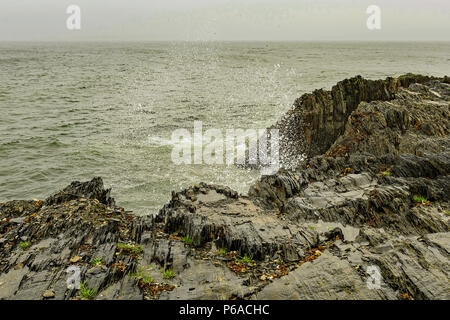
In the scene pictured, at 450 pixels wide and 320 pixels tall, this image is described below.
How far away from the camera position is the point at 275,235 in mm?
9422

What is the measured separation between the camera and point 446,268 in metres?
6.97

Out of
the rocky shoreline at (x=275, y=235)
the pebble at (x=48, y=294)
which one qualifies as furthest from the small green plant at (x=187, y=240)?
the pebble at (x=48, y=294)

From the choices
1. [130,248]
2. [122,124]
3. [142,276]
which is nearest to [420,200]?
[142,276]

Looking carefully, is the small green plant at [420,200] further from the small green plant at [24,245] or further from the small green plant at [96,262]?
the small green plant at [24,245]

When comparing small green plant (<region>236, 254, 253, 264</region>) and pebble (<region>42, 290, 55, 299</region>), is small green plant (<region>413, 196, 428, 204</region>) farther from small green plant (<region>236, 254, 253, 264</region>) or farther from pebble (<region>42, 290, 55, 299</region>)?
pebble (<region>42, 290, 55, 299</region>)

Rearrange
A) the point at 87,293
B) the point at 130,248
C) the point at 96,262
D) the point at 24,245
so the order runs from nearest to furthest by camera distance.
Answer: the point at 87,293 < the point at 96,262 < the point at 130,248 < the point at 24,245

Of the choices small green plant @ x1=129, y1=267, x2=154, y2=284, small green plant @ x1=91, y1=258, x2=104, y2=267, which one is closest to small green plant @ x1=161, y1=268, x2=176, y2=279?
small green plant @ x1=129, y1=267, x2=154, y2=284

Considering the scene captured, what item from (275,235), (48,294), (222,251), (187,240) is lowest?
(48,294)

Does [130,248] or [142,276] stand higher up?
→ [130,248]

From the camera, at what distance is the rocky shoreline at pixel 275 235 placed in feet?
23.4

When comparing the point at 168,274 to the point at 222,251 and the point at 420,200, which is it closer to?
the point at 222,251

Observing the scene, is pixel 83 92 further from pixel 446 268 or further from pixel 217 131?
pixel 446 268

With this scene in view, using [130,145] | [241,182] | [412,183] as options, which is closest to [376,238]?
[412,183]

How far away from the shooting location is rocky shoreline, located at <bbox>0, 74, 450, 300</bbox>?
714 cm
